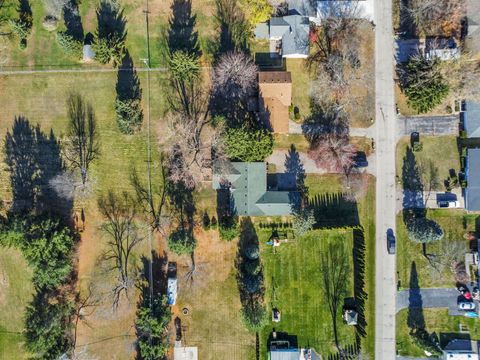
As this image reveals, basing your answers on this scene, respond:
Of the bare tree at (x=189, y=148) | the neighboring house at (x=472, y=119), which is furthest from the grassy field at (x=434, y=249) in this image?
the bare tree at (x=189, y=148)

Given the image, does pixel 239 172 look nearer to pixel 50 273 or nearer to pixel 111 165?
pixel 111 165

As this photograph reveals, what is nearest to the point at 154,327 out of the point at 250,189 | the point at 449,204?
the point at 250,189

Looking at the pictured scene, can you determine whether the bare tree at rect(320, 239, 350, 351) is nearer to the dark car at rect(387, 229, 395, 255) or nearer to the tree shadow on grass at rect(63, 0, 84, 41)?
the dark car at rect(387, 229, 395, 255)

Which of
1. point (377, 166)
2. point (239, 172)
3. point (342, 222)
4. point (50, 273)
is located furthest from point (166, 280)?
point (377, 166)

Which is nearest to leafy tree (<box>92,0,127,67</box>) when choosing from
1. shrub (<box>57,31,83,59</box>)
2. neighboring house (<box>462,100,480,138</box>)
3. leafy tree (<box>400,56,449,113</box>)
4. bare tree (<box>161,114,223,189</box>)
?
shrub (<box>57,31,83,59</box>)

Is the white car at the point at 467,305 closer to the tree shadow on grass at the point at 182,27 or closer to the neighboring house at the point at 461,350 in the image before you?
the neighboring house at the point at 461,350
